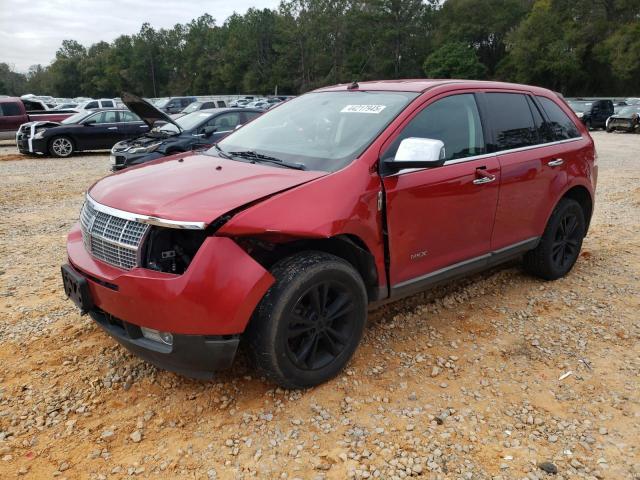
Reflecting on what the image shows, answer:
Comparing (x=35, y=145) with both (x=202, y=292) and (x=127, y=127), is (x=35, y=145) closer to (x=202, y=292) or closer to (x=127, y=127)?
(x=127, y=127)

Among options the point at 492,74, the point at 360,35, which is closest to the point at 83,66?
the point at 360,35

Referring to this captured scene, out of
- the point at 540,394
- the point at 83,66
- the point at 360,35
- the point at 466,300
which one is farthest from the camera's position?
the point at 83,66

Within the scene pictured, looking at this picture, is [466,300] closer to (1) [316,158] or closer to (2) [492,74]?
(1) [316,158]

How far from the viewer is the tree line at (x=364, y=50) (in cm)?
5166

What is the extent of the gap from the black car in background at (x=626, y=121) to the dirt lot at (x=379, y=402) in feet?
74.8

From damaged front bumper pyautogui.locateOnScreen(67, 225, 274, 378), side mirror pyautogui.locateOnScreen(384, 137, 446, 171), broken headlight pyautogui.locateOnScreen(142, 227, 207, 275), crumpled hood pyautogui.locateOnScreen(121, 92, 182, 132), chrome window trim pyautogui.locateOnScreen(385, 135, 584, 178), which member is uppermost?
crumpled hood pyautogui.locateOnScreen(121, 92, 182, 132)

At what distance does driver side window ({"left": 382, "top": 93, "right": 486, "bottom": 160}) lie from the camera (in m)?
3.41

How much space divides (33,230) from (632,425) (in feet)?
22.2

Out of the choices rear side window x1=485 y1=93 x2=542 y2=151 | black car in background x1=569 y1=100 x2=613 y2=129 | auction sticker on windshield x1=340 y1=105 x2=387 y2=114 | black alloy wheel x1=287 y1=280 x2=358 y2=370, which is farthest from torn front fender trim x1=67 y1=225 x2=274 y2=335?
black car in background x1=569 y1=100 x2=613 y2=129

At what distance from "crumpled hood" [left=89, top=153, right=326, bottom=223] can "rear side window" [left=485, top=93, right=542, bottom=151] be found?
1738mm

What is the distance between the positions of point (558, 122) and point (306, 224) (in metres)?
3.08

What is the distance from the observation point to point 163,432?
2.69 meters

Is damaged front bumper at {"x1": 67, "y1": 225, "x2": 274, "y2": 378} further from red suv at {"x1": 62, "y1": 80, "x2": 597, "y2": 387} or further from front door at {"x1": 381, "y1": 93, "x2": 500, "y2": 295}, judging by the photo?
Answer: front door at {"x1": 381, "y1": 93, "x2": 500, "y2": 295}

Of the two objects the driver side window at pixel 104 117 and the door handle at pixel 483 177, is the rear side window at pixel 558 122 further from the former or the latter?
the driver side window at pixel 104 117
